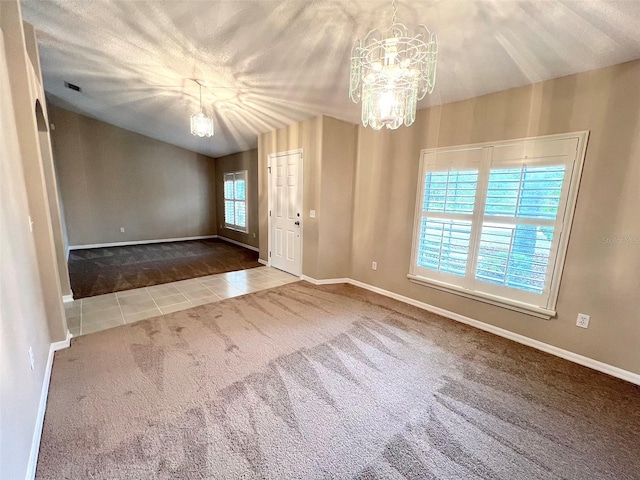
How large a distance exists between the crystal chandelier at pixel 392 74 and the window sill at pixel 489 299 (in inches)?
79.8

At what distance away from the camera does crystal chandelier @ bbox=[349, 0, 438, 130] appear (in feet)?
5.33

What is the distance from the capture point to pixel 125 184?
21.2 ft

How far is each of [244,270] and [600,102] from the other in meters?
4.77

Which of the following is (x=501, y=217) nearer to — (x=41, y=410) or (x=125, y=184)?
(x=41, y=410)

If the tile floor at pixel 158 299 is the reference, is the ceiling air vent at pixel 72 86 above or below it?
above

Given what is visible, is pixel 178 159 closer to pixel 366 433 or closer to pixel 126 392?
pixel 126 392

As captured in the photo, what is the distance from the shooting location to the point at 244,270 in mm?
4750

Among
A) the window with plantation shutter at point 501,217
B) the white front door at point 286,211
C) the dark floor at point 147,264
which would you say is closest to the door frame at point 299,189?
→ the white front door at point 286,211

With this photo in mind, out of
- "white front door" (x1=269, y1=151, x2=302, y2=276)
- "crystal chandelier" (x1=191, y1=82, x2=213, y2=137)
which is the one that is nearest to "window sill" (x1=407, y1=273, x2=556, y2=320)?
"white front door" (x1=269, y1=151, x2=302, y2=276)

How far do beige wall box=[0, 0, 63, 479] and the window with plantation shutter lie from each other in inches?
132

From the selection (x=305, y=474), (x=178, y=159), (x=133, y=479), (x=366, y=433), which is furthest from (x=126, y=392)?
(x=178, y=159)

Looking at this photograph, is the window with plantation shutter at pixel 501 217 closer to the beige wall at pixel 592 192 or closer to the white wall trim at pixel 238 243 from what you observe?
the beige wall at pixel 592 192

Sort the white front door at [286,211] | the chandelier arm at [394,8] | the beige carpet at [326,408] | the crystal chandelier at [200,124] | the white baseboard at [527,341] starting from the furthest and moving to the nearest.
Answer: the white front door at [286,211]
the crystal chandelier at [200,124]
the white baseboard at [527,341]
the chandelier arm at [394,8]
the beige carpet at [326,408]

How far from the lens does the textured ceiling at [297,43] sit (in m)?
1.74
